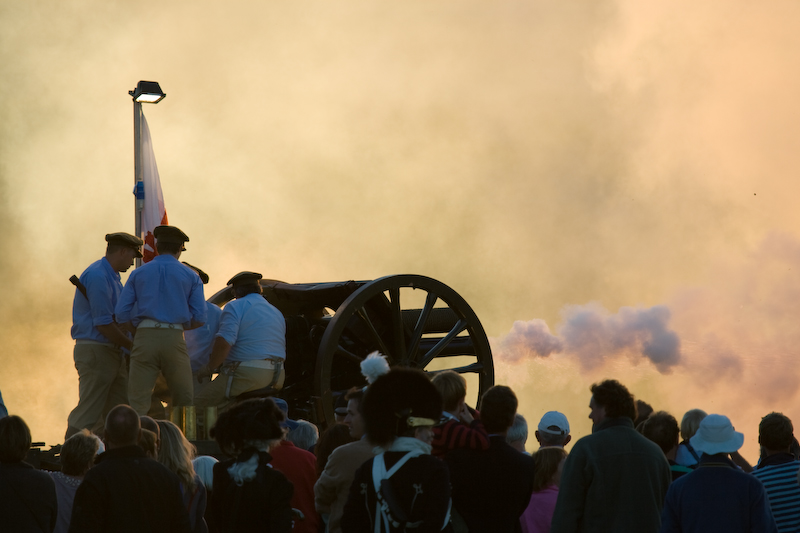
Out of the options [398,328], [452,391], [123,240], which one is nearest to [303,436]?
[452,391]

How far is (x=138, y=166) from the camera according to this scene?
9781 millimetres

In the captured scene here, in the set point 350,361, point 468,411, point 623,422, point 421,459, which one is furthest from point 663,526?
point 350,361

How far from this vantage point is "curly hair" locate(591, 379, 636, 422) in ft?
14.2

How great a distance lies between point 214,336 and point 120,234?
1243 millimetres

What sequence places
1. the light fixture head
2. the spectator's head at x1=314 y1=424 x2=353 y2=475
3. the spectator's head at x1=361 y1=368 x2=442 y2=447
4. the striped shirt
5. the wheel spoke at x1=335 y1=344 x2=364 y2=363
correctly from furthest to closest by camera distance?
the light fixture head < the wheel spoke at x1=335 y1=344 x2=364 y2=363 < the spectator's head at x1=314 y1=424 x2=353 y2=475 < the striped shirt < the spectator's head at x1=361 y1=368 x2=442 y2=447

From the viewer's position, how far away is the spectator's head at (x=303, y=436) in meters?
5.67

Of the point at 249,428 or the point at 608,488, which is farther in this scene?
the point at 608,488

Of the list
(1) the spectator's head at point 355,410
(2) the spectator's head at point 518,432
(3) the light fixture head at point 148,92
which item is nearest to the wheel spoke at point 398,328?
(3) the light fixture head at point 148,92

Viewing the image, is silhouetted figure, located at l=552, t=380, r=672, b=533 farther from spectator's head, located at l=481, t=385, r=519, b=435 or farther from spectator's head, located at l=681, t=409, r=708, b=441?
spectator's head, located at l=681, t=409, r=708, b=441

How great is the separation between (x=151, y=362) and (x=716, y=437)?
3975 millimetres

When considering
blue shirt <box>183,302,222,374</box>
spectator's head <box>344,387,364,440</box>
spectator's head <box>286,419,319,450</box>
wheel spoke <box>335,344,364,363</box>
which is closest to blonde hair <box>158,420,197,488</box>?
spectator's head <box>344,387,364,440</box>

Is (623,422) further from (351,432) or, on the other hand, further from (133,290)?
(133,290)

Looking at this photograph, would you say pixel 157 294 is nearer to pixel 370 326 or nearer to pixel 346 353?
pixel 346 353

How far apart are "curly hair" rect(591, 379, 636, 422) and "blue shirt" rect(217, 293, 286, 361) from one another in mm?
3734
